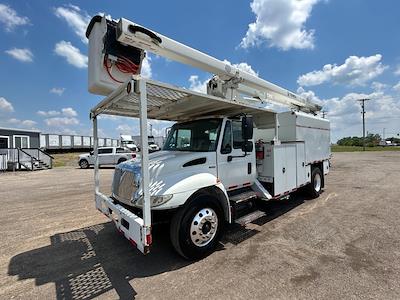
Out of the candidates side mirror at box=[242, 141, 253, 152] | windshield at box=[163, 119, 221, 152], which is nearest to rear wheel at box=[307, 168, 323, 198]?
side mirror at box=[242, 141, 253, 152]

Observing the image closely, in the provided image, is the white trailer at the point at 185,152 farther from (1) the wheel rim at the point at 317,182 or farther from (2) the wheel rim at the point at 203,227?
(1) the wheel rim at the point at 317,182

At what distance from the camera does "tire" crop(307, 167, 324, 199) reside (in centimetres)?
783

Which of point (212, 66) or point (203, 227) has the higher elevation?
point (212, 66)

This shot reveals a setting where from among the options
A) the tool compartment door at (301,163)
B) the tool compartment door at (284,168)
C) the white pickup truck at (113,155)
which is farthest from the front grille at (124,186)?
the white pickup truck at (113,155)

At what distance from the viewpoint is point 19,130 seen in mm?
27797

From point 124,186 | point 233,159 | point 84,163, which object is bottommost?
point 84,163

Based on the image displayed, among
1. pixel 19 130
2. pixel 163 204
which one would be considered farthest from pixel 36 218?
pixel 19 130

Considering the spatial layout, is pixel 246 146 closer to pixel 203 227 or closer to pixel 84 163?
pixel 203 227

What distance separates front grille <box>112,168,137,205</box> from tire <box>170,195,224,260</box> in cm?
84

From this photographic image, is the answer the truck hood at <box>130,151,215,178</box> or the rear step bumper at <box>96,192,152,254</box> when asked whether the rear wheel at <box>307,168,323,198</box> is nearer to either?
the truck hood at <box>130,151,215,178</box>

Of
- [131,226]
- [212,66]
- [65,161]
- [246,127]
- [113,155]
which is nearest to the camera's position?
[131,226]

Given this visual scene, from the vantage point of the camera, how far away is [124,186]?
13.9 feet

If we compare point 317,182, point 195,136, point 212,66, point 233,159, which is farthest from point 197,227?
point 317,182

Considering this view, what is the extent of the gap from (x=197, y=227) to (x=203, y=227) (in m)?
0.15
